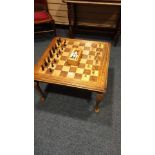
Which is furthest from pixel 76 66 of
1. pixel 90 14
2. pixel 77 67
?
pixel 90 14

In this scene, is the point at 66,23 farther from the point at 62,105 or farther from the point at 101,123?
the point at 101,123

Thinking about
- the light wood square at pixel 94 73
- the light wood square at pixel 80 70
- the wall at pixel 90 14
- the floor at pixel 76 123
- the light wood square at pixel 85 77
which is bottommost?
the floor at pixel 76 123

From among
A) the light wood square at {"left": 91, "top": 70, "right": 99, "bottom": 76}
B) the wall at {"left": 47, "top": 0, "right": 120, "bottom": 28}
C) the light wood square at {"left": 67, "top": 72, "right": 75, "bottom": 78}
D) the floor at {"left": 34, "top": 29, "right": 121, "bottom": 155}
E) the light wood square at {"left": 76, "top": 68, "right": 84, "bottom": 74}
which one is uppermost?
the wall at {"left": 47, "top": 0, "right": 120, "bottom": 28}

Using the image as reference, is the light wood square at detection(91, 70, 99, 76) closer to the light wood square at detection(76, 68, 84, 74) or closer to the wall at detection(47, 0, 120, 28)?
the light wood square at detection(76, 68, 84, 74)

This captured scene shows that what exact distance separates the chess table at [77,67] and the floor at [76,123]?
0.13 metres

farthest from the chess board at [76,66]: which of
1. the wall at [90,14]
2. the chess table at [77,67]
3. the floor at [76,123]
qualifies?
the wall at [90,14]

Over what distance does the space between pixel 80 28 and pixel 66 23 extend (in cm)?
27

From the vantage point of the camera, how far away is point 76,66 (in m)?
1.58

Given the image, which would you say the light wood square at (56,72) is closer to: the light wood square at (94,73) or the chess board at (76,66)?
the chess board at (76,66)

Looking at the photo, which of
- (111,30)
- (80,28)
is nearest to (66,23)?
(80,28)

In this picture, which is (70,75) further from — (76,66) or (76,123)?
(76,123)

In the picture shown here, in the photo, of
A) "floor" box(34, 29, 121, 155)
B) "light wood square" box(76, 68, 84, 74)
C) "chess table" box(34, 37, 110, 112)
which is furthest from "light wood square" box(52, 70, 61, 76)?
"floor" box(34, 29, 121, 155)

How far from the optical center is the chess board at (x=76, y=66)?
1438mm

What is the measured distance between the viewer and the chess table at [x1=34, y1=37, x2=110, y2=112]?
143cm
